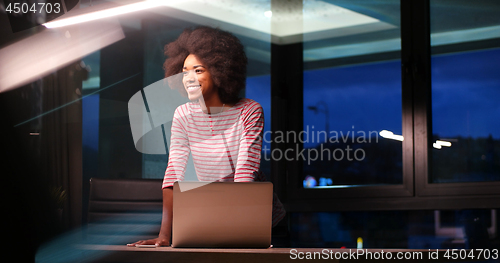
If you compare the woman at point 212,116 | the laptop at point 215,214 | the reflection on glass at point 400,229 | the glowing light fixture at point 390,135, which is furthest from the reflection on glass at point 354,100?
the laptop at point 215,214

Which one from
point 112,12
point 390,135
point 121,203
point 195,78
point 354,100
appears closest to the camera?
point 195,78

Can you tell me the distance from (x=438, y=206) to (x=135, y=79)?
92.2 inches

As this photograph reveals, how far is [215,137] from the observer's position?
1.66 metres

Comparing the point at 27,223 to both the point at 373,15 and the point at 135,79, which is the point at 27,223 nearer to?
the point at 135,79

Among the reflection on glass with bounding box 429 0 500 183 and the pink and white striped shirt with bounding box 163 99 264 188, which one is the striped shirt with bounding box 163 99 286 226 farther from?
the reflection on glass with bounding box 429 0 500 183

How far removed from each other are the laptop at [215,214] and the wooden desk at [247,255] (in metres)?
0.10

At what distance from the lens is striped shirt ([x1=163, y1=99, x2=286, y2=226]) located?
161 cm

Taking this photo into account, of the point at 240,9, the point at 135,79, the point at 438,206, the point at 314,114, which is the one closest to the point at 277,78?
the point at 314,114

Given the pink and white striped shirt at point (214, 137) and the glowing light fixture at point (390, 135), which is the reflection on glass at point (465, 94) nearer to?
the glowing light fixture at point (390, 135)

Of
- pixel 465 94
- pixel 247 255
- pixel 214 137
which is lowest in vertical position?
pixel 247 255

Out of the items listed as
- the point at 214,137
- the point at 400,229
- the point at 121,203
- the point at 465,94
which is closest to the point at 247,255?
the point at 214,137

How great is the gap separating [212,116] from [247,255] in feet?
2.70

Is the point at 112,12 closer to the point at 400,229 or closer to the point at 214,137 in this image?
the point at 214,137

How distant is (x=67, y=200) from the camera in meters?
3.17
